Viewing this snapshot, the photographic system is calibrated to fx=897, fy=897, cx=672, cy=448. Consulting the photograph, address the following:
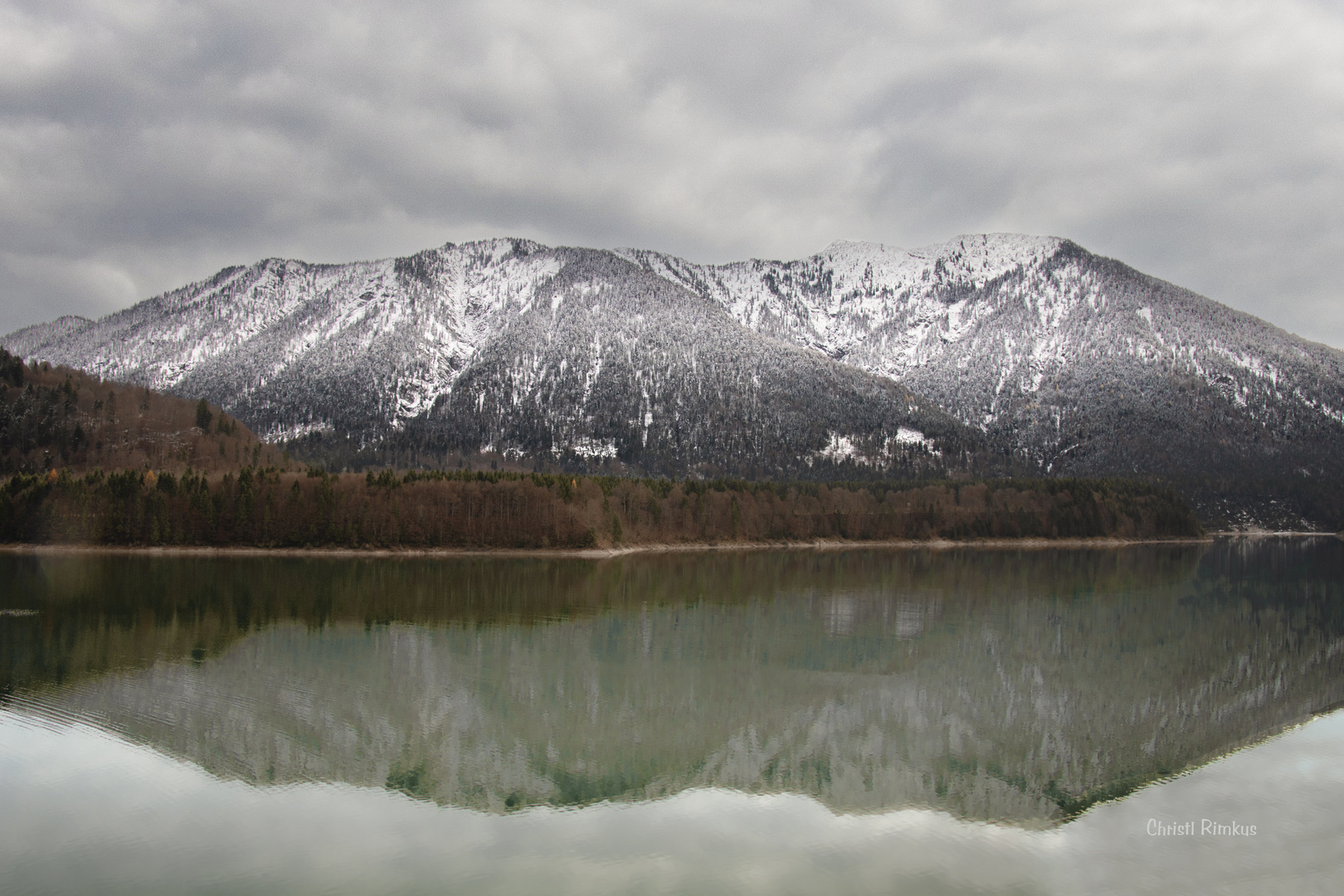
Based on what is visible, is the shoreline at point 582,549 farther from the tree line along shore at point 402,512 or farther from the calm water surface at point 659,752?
the calm water surface at point 659,752

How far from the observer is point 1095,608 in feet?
196

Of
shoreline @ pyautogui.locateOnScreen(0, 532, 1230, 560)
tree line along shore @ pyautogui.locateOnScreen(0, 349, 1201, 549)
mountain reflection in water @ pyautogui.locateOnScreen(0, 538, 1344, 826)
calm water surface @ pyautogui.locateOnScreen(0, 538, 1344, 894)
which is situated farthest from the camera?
tree line along shore @ pyautogui.locateOnScreen(0, 349, 1201, 549)

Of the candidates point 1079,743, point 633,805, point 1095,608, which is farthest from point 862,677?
point 1095,608

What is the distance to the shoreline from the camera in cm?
9844

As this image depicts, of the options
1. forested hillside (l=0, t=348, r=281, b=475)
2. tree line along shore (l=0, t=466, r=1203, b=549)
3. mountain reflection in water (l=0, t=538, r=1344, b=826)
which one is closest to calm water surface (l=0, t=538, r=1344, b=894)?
mountain reflection in water (l=0, t=538, r=1344, b=826)

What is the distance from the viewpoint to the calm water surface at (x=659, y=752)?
17797 mm

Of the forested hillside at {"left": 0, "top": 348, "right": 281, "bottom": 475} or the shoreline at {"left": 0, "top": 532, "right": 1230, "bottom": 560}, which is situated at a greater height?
the forested hillside at {"left": 0, "top": 348, "right": 281, "bottom": 475}

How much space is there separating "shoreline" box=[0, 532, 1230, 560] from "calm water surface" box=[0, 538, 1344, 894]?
4929 cm

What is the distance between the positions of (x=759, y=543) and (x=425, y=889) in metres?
119

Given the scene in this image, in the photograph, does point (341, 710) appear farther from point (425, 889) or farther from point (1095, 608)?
point (1095, 608)

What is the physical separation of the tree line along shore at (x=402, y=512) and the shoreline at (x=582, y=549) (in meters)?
0.83

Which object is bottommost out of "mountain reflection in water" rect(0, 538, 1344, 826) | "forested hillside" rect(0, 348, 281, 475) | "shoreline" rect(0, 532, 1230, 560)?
"shoreline" rect(0, 532, 1230, 560)

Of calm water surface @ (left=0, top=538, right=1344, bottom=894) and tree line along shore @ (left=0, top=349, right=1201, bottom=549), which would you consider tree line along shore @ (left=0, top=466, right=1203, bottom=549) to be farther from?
calm water surface @ (left=0, top=538, right=1344, bottom=894)

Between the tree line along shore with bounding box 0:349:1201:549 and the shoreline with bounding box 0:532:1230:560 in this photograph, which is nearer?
the shoreline with bounding box 0:532:1230:560
